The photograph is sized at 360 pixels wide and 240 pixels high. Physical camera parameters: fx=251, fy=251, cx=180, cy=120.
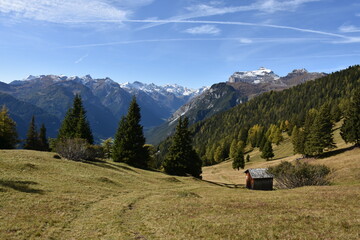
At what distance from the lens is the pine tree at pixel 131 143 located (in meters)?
61.9

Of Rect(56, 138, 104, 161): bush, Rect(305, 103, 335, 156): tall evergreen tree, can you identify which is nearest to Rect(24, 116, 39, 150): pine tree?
Rect(56, 138, 104, 161): bush

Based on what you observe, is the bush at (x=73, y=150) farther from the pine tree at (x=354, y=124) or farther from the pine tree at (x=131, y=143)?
the pine tree at (x=354, y=124)

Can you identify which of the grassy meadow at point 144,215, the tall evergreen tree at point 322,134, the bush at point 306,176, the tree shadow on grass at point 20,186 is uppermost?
the tall evergreen tree at point 322,134

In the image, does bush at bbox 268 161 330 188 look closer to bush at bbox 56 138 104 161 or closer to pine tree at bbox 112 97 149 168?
pine tree at bbox 112 97 149 168

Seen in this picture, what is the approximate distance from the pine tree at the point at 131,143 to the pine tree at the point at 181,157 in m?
6.66

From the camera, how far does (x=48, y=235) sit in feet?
49.6

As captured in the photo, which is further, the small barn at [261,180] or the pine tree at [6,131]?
the pine tree at [6,131]

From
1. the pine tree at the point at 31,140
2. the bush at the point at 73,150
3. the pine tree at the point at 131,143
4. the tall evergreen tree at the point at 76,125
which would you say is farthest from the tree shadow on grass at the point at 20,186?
the pine tree at the point at 31,140

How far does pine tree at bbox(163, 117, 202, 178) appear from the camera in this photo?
62.2 m

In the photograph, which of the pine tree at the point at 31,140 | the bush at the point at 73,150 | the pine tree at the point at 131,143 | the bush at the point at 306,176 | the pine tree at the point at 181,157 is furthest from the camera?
the pine tree at the point at 31,140

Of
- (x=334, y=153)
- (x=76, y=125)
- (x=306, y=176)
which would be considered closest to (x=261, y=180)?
(x=306, y=176)

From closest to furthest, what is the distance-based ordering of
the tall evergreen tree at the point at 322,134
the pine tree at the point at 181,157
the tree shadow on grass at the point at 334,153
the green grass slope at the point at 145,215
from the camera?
the green grass slope at the point at 145,215 < the pine tree at the point at 181,157 < the tree shadow on grass at the point at 334,153 < the tall evergreen tree at the point at 322,134

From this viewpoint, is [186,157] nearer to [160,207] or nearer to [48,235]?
[160,207]

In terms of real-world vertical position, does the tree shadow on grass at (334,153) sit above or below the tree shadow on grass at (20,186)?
below
